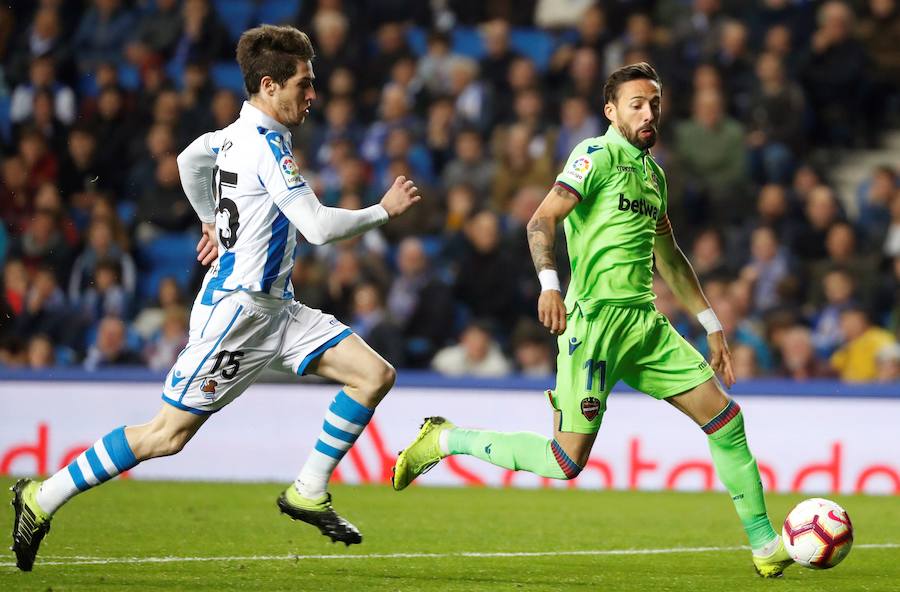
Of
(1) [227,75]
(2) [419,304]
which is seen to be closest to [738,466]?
(2) [419,304]

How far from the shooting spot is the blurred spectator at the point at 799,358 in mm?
12188

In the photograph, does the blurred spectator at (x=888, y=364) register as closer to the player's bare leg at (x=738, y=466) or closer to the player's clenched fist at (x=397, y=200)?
the player's bare leg at (x=738, y=466)

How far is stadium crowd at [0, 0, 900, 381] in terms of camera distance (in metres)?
13.1

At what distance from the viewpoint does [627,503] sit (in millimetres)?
10375

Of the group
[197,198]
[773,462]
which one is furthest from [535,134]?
[197,198]

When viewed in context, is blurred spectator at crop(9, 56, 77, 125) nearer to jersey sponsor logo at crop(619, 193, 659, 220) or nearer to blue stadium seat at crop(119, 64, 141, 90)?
blue stadium seat at crop(119, 64, 141, 90)

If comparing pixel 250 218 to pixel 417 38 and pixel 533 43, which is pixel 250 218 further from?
pixel 417 38

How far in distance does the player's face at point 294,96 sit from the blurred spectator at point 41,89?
33.5 feet

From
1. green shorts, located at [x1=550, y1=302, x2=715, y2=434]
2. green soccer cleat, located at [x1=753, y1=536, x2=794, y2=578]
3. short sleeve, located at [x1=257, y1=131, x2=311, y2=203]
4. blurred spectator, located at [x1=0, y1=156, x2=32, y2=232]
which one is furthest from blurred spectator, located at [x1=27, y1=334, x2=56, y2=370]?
green soccer cleat, located at [x1=753, y1=536, x2=794, y2=578]

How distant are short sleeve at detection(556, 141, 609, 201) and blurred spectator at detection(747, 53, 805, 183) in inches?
328

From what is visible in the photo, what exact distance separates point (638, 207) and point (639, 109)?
0.43 meters

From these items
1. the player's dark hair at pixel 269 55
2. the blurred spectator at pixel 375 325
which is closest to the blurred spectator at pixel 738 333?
the blurred spectator at pixel 375 325

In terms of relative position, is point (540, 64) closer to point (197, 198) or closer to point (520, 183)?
point (520, 183)

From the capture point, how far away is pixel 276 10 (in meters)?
17.9
